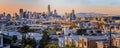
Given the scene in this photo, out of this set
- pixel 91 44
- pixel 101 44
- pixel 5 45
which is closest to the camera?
pixel 5 45

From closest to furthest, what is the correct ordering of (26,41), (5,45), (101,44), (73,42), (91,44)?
(5,45) → (101,44) → (91,44) → (26,41) → (73,42)

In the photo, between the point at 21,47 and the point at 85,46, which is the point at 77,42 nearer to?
the point at 85,46

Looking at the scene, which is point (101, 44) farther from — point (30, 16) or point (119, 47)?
point (30, 16)

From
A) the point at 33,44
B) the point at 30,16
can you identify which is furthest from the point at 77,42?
the point at 30,16

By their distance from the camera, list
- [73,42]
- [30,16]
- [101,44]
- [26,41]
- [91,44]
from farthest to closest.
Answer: [30,16]
[73,42]
[26,41]
[91,44]
[101,44]

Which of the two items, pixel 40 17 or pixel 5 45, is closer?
pixel 5 45

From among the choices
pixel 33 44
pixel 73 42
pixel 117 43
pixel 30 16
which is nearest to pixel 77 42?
pixel 73 42

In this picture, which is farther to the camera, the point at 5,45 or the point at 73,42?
the point at 73,42

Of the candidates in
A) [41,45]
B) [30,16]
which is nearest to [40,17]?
[30,16]

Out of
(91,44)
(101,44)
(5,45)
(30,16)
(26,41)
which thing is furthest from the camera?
(30,16)
